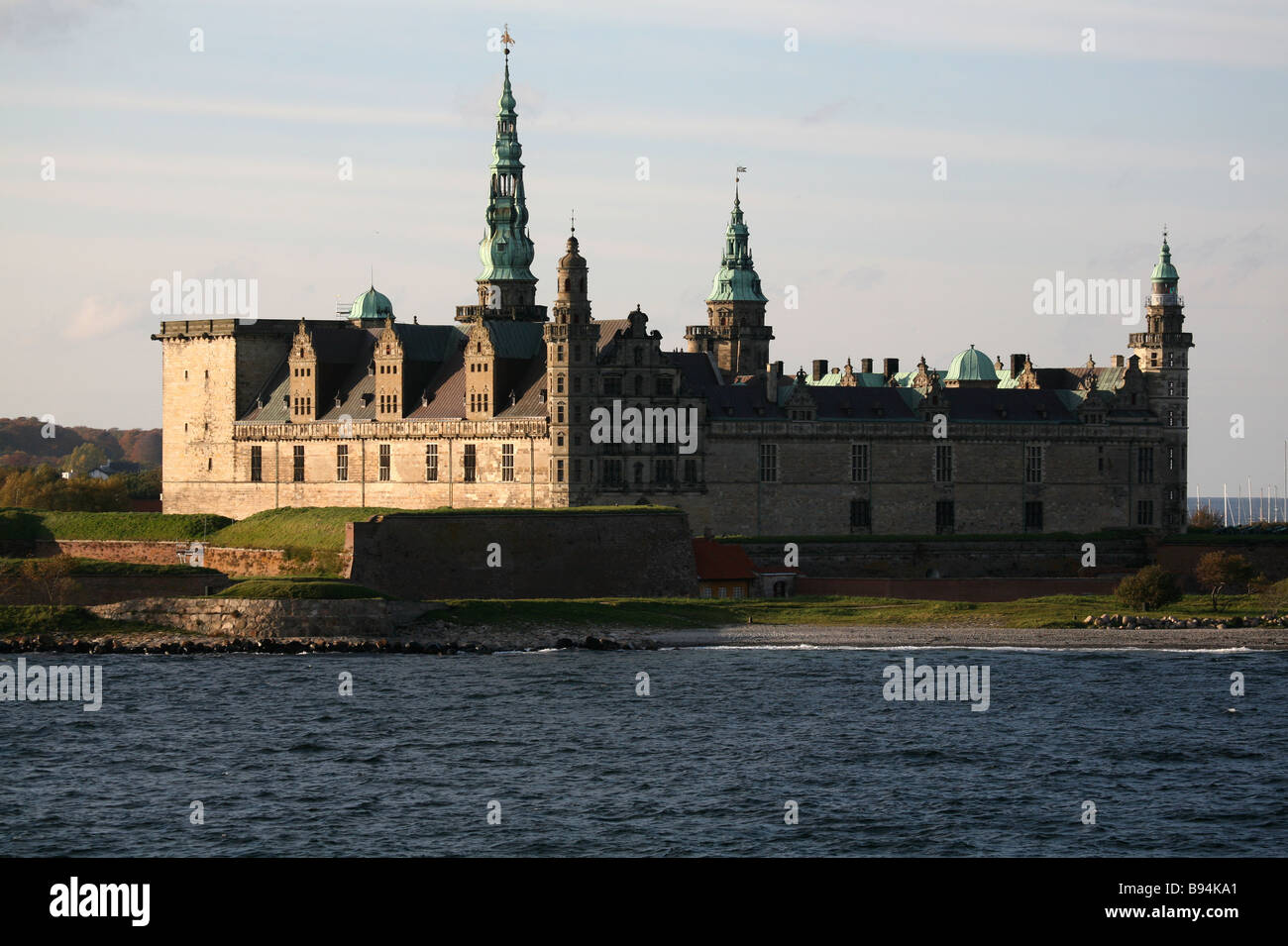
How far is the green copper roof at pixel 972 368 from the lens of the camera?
12825 cm

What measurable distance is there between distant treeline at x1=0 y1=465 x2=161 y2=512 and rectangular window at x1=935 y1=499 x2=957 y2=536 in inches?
1779

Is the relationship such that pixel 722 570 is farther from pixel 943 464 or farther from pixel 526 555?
pixel 943 464

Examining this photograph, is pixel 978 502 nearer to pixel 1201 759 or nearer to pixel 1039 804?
pixel 1201 759

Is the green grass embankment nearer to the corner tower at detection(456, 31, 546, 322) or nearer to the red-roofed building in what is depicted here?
the red-roofed building

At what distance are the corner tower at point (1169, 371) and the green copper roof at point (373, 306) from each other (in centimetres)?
4371

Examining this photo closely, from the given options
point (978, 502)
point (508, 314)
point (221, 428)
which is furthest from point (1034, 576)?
point (221, 428)

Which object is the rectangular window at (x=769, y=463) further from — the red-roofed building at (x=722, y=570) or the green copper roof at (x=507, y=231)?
the green copper roof at (x=507, y=231)

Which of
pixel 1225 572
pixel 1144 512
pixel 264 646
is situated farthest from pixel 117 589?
pixel 1144 512

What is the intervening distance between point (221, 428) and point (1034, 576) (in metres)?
45.0

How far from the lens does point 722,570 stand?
89062mm

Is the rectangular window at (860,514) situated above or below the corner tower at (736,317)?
below

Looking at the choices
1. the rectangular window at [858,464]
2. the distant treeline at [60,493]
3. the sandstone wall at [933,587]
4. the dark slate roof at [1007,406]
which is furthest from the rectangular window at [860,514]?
the distant treeline at [60,493]

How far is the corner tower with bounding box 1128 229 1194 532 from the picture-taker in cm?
11231

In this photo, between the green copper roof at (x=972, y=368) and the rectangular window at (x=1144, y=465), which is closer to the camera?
the rectangular window at (x=1144, y=465)
